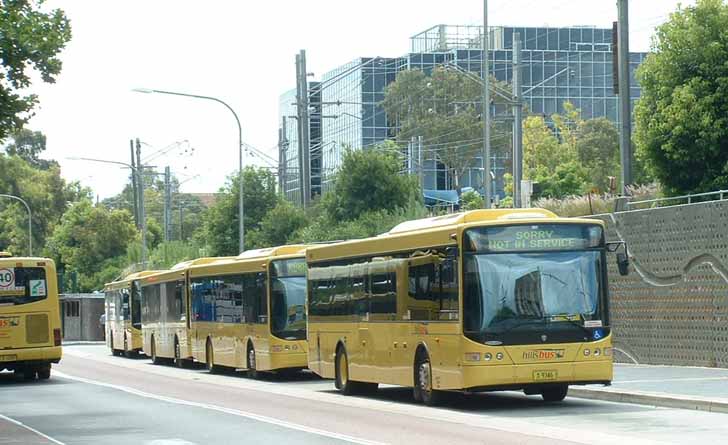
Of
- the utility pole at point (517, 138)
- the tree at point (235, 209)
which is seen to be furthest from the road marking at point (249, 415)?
the tree at point (235, 209)

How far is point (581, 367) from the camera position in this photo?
71.2ft

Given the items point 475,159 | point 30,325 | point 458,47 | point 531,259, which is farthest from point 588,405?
point 458,47

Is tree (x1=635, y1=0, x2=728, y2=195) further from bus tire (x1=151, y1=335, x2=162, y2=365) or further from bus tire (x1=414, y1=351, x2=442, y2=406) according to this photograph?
bus tire (x1=151, y1=335, x2=162, y2=365)

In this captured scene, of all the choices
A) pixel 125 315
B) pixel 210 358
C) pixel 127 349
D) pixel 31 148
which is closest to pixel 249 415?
pixel 210 358

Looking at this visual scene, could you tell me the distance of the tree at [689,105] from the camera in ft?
112

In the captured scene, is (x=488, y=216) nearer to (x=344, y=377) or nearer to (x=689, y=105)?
(x=344, y=377)

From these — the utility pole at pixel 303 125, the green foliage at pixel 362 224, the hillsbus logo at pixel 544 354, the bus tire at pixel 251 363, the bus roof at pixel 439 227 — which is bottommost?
the bus tire at pixel 251 363

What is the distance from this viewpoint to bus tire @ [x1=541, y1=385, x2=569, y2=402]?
2314cm

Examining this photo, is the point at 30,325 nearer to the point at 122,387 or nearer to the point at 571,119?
the point at 122,387

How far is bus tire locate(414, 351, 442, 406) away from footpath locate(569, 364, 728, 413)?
2.58 metres

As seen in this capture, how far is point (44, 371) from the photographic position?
37562 millimetres

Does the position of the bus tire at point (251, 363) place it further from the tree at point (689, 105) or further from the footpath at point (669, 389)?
the tree at point (689, 105)

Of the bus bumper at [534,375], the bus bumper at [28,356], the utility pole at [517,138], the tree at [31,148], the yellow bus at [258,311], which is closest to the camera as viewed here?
the bus bumper at [534,375]

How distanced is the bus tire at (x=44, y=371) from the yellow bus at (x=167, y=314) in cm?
542
